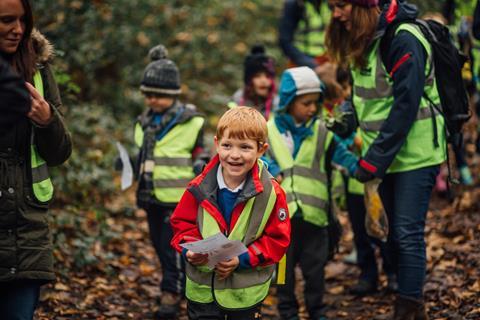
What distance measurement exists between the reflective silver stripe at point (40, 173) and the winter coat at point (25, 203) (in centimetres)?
2

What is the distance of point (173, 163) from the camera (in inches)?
229

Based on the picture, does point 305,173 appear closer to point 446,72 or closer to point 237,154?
point 446,72

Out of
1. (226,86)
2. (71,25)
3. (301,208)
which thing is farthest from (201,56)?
(301,208)

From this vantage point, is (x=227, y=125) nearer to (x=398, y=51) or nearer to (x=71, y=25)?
(x=398, y=51)

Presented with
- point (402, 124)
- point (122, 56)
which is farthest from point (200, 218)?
point (122, 56)

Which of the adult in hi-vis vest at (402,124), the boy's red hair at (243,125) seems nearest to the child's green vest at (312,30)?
the adult in hi-vis vest at (402,124)

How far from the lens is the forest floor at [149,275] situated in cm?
571

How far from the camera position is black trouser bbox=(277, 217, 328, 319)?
5.43m

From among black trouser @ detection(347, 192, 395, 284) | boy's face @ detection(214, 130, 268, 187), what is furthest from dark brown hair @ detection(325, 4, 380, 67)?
black trouser @ detection(347, 192, 395, 284)

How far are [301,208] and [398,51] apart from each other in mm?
1510

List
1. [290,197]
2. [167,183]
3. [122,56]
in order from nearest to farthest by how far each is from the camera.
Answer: [290,197]
[167,183]
[122,56]

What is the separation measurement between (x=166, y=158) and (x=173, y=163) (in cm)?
8

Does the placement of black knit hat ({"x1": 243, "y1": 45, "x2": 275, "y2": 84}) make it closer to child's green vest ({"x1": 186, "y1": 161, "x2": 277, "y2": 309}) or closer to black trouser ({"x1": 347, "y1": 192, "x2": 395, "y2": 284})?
black trouser ({"x1": 347, "y1": 192, "x2": 395, "y2": 284})

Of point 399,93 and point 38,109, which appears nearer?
point 38,109
